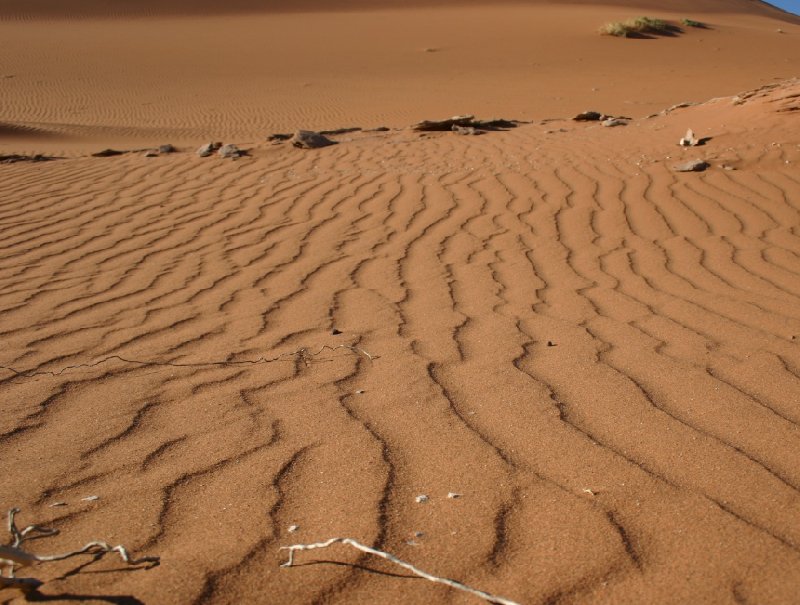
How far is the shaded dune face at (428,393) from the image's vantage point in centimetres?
166

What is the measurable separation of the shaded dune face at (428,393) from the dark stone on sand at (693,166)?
0.19 meters

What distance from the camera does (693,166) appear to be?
6211mm

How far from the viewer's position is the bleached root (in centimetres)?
150

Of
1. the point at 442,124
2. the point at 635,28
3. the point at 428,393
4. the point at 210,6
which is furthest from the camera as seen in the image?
the point at 210,6

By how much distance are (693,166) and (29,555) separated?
584 centimetres

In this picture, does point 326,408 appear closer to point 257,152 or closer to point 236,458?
point 236,458

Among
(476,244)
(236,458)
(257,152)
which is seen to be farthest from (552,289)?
(257,152)

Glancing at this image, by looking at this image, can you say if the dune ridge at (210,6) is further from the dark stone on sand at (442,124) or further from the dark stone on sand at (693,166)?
the dark stone on sand at (693,166)

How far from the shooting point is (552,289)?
12.7 feet

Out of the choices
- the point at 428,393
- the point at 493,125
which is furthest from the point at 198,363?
the point at 493,125

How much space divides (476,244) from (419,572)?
3.40m

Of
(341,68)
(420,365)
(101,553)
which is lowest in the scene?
(341,68)

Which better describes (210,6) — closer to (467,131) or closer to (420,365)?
(467,131)

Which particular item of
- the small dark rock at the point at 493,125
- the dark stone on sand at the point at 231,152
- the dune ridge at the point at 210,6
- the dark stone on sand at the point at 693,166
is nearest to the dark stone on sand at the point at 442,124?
the small dark rock at the point at 493,125
